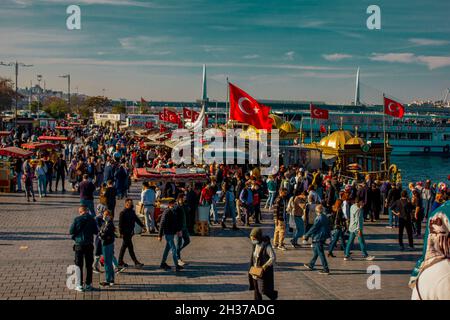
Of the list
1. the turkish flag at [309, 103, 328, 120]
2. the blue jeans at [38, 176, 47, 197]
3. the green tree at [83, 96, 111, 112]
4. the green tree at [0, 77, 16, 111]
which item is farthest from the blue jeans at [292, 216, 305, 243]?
the green tree at [83, 96, 111, 112]

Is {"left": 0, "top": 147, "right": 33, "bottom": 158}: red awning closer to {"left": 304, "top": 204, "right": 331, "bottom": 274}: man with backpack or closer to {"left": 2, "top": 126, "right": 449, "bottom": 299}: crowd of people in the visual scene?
{"left": 2, "top": 126, "right": 449, "bottom": 299}: crowd of people

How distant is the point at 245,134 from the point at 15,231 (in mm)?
20194

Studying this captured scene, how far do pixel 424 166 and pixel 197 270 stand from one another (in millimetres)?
71854

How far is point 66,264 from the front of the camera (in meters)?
10.5

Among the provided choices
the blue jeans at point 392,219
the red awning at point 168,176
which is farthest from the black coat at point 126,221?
the blue jeans at point 392,219

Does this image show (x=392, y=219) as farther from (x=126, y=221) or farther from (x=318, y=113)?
(x=318, y=113)

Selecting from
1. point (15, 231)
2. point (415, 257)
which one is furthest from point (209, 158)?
point (415, 257)

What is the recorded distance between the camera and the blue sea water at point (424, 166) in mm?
62906

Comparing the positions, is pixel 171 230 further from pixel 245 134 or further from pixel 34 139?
pixel 34 139

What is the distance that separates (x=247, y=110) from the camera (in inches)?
762

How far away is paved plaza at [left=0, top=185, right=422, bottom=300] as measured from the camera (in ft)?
29.4

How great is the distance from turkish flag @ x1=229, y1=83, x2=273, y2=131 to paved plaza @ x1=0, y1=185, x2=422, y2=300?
5470mm

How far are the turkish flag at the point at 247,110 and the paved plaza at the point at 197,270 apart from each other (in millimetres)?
5470

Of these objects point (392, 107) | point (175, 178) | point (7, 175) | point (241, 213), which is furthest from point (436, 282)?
point (392, 107)
